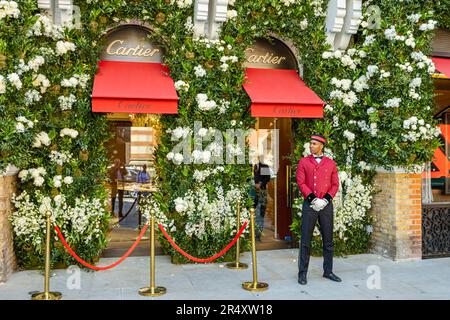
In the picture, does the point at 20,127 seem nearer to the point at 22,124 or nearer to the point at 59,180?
the point at 22,124

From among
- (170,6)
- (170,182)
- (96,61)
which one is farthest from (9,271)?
(170,6)

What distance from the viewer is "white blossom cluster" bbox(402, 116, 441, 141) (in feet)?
23.4

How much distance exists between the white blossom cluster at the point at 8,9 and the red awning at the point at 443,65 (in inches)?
268

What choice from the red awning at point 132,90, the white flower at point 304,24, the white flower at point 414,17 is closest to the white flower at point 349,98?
the white flower at point 304,24

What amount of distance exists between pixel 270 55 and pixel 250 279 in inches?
164

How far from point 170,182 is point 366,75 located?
3858 millimetres

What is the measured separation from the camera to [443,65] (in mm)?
8102

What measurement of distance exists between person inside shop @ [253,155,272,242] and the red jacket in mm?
2785

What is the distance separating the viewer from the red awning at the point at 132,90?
6602 mm

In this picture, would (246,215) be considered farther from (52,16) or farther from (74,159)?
(52,16)

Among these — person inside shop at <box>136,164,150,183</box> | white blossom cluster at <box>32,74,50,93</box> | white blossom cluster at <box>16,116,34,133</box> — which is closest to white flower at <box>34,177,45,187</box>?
white blossom cluster at <box>16,116,34,133</box>

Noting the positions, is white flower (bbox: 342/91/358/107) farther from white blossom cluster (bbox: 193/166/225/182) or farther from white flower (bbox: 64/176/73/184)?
white flower (bbox: 64/176/73/184)

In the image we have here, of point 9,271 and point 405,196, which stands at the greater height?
point 405,196

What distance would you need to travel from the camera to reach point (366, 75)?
7.78m
